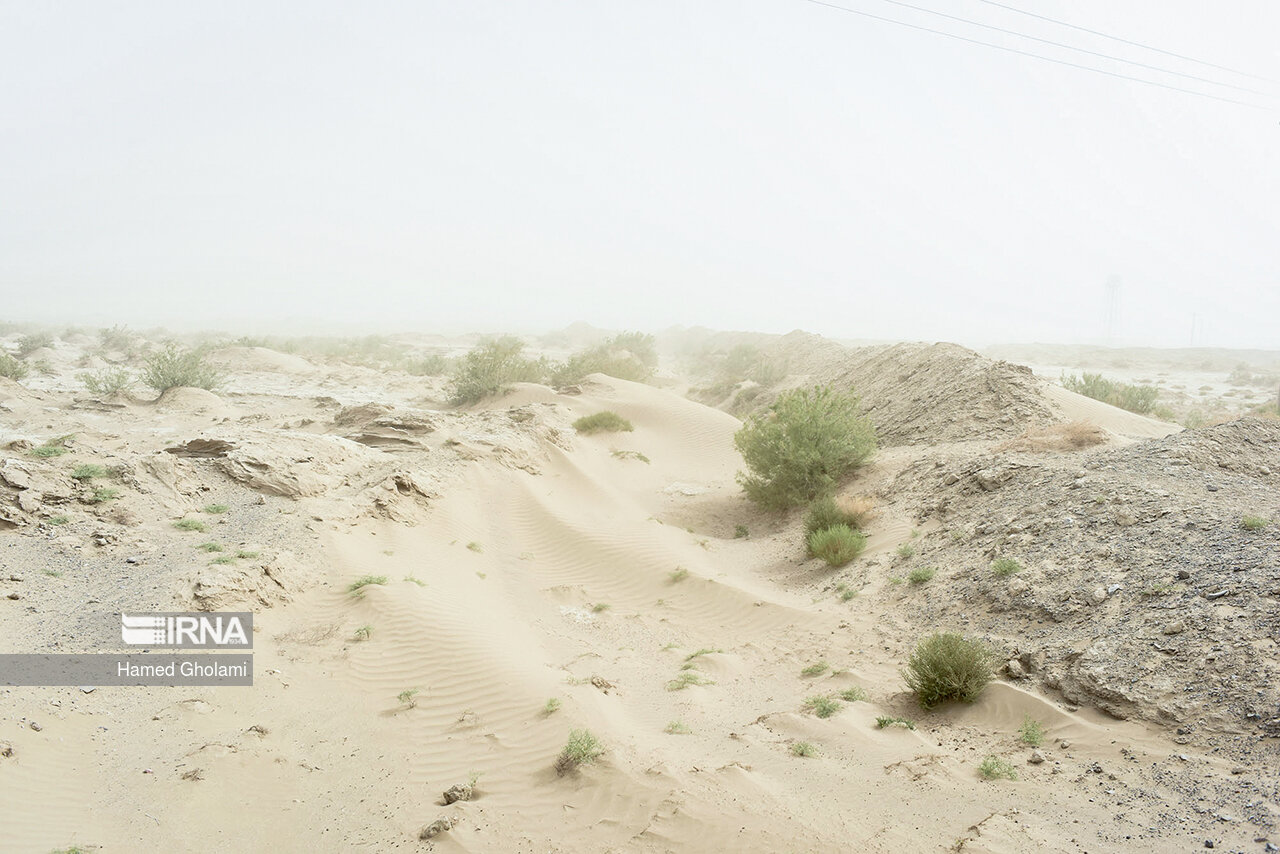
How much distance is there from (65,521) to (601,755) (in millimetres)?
7559

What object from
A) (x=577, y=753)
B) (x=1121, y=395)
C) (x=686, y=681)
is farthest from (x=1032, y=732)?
(x=1121, y=395)

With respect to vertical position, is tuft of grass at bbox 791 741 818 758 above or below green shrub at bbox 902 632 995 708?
below

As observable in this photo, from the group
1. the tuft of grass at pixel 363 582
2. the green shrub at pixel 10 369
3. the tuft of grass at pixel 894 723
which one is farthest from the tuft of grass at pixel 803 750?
the green shrub at pixel 10 369

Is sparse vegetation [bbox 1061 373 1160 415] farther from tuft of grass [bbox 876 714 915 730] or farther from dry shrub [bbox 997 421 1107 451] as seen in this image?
tuft of grass [bbox 876 714 915 730]

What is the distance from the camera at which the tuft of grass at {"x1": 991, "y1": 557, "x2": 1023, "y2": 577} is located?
793cm

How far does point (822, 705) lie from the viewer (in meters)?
6.23

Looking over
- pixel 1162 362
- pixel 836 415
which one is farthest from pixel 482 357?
pixel 1162 362

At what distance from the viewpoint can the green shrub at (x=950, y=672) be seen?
6.00 metres

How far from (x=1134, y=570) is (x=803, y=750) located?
4.39 m

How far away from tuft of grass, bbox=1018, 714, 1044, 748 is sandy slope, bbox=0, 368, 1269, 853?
114 mm

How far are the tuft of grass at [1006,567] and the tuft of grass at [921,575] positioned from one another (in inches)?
31.5

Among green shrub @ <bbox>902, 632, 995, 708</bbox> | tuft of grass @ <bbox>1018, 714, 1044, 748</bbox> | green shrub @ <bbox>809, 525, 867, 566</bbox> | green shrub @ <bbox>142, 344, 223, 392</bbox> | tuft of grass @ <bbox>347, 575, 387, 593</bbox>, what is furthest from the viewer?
green shrub @ <bbox>142, 344, 223, 392</bbox>

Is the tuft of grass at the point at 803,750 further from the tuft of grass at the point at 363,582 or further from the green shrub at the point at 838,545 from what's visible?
the tuft of grass at the point at 363,582

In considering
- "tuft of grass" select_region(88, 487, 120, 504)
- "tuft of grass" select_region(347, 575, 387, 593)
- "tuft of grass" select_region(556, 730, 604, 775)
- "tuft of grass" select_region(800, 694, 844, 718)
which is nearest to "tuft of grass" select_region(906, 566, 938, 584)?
"tuft of grass" select_region(800, 694, 844, 718)
